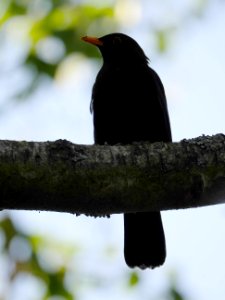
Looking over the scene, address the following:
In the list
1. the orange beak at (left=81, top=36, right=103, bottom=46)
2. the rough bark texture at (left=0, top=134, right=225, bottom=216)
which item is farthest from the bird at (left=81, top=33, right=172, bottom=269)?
the rough bark texture at (left=0, top=134, right=225, bottom=216)

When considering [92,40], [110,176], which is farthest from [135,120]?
[110,176]

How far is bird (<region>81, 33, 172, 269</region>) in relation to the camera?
15.9 feet

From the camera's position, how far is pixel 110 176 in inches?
119

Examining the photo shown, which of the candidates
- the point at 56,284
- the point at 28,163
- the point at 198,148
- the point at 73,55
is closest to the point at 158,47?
the point at 73,55

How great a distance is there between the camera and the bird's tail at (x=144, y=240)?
4.83 meters

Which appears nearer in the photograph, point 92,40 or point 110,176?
point 110,176

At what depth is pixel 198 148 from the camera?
322cm

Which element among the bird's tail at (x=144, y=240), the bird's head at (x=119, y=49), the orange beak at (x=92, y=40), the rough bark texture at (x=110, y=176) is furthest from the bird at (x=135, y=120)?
the rough bark texture at (x=110, y=176)

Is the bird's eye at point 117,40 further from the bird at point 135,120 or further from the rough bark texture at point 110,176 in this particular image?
the rough bark texture at point 110,176

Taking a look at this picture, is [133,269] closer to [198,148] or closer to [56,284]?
[56,284]

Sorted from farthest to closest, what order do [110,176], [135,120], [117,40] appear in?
1. [117,40]
2. [135,120]
3. [110,176]

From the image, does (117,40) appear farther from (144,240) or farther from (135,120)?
(144,240)

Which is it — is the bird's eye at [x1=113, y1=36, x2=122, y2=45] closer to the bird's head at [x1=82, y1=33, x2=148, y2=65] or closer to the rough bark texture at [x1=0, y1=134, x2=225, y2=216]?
the bird's head at [x1=82, y1=33, x2=148, y2=65]

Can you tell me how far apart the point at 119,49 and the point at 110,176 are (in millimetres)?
2605
